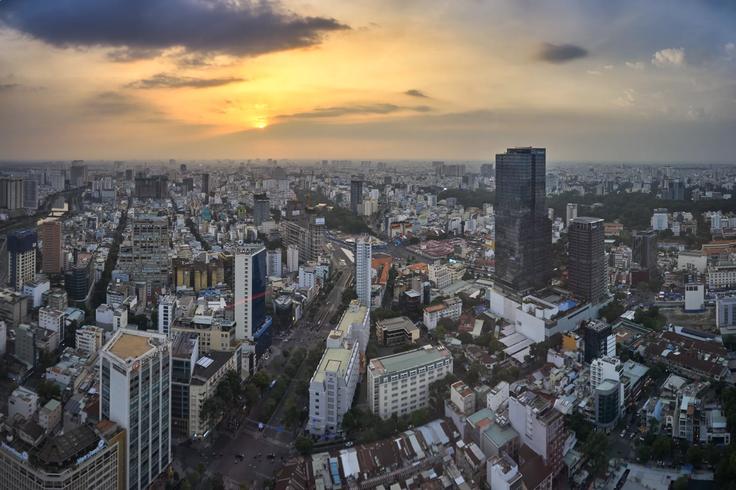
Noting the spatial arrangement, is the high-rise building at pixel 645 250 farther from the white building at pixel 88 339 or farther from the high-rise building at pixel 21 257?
the high-rise building at pixel 21 257

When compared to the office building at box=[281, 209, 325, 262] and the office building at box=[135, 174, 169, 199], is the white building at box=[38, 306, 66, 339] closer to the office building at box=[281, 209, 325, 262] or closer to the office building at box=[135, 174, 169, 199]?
the office building at box=[281, 209, 325, 262]

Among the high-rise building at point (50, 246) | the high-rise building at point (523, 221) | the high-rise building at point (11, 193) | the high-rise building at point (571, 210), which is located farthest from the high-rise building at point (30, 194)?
the high-rise building at point (571, 210)

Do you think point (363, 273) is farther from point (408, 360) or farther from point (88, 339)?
point (88, 339)

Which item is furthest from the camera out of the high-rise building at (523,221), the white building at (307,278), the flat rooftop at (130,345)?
the white building at (307,278)

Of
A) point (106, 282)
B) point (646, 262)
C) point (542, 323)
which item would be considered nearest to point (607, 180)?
point (646, 262)

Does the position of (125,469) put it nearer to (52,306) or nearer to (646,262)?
(52,306)

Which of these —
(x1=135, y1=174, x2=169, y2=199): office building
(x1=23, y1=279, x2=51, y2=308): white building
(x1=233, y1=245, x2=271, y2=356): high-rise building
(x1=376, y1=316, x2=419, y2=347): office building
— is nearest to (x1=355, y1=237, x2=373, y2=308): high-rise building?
(x1=376, y1=316, x2=419, y2=347): office building

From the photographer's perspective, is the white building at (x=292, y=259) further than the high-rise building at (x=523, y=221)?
→ Yes
